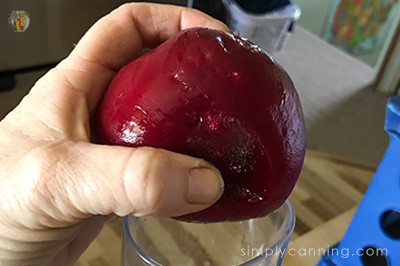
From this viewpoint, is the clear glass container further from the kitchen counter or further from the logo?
the logo

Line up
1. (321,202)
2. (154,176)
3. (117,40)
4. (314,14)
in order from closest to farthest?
(154,176)
(117,40)
(321,202)
(314,14)

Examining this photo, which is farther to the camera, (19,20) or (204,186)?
(19,20)

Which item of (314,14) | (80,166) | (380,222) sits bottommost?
(314,14)

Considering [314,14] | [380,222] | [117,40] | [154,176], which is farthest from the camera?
[314,14]

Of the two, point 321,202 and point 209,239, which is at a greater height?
point 209,239

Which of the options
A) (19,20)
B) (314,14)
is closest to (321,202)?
(19,20)

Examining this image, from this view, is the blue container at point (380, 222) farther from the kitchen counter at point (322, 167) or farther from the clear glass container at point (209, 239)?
the clear glass container at point (209, 239)

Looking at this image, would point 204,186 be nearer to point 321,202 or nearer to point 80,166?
point 80,166
